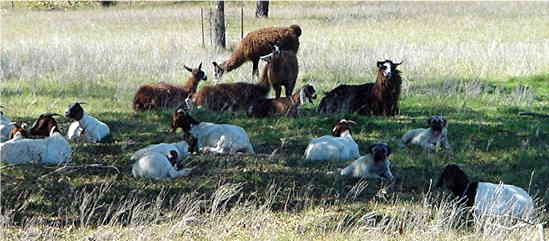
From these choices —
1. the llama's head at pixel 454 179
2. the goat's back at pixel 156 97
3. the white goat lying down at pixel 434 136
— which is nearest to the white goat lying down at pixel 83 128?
the goat's back at pixel 156 97

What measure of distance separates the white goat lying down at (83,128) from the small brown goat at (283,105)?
7.87ft

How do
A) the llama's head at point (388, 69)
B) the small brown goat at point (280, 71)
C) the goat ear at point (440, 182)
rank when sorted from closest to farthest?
the goat ear at point (440, 182) < the llama's head at point (388, 69) < the small brown goat at point (280, 71)

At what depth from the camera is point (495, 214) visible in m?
6.73

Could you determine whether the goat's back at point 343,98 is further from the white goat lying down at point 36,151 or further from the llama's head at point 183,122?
the white goat lying down at point 36,151

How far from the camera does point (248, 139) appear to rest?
9.36 metres

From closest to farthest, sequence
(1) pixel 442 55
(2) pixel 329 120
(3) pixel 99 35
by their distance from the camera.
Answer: (2) pixel 329 120 < (1) pixel 442 55 < (3) pixel 99 35

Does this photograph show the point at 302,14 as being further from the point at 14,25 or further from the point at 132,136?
the point at 132,136

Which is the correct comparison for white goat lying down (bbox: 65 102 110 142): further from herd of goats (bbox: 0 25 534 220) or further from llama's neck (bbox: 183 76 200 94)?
llama's neck (bbox: 183 76 200 94)

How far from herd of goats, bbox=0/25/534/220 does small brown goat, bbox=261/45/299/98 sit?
0.02 metres

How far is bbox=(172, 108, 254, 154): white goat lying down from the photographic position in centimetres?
913

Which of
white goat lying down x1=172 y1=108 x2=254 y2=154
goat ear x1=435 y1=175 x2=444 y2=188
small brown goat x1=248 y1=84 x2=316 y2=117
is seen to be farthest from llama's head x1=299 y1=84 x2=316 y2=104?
goat ear x1=435 y1=175 x2=444 y2=188

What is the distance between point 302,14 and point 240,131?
99.1 feet

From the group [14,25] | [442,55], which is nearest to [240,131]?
[442,55]

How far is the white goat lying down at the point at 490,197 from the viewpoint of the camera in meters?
6.84
